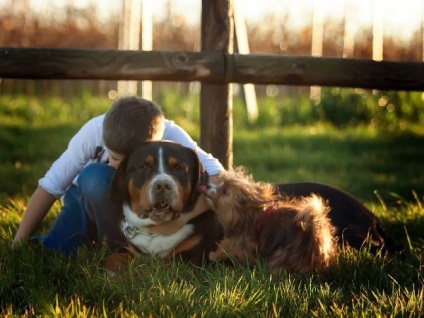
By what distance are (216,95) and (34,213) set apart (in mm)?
1392

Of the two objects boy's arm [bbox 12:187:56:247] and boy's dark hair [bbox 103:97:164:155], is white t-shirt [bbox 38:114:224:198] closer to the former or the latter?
boy's arm [bbox 12:187:56:247]

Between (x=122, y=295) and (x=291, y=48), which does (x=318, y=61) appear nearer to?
(x=122, y=295)

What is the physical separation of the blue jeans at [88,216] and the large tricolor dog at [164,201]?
0.59ft

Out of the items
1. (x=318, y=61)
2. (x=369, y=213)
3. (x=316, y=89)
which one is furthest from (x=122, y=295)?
(x=316, y=89)

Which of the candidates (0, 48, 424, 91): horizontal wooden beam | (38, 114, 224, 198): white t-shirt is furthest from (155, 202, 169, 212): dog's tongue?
(0, 48, 424, 91): horizontal wooden beam

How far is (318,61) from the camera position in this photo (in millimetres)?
5457

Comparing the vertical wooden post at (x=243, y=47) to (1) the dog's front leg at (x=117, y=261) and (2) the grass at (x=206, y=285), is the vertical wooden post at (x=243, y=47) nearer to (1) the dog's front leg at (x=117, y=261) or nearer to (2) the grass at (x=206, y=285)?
(2) the grass at (x=206, y=285)

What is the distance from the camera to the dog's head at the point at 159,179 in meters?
4.18

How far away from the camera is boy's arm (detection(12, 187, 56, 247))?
15.8 ft

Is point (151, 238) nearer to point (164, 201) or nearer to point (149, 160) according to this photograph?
point (164, 201)

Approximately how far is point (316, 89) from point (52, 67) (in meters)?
8.54

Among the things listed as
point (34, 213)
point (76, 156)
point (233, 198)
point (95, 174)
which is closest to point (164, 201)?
point (233, 198)

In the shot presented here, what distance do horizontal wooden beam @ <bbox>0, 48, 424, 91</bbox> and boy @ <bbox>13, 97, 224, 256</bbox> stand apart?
0.42 metres

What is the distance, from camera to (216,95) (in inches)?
213
